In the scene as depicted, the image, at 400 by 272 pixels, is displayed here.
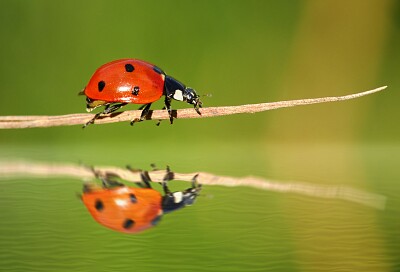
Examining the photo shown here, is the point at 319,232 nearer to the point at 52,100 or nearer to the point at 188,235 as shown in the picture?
the point at 188,235

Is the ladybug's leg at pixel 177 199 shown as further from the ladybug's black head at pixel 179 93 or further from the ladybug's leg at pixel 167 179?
the ladybug's black head at pixel 179 93

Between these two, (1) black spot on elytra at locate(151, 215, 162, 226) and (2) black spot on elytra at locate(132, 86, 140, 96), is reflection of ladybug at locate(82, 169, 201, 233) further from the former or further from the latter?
(2) black spot on elytra at locate(132, 86, 140, 96)

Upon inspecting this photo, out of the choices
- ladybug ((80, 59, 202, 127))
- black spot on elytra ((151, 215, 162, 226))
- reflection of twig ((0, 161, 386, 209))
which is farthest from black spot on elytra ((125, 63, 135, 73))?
black spot on elytra ((151, 215, 162, 226))

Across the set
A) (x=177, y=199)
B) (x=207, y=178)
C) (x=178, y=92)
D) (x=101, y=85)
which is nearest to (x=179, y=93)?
(x=178, y=92)

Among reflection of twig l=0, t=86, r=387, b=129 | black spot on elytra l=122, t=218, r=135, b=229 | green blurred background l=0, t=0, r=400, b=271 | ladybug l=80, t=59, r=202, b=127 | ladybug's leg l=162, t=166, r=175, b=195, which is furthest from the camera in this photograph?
green blurred background l=0, t=0, r=400, b=271

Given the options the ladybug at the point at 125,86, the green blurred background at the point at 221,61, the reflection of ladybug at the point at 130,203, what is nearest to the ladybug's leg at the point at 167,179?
the reflection of ladybug at the point at 130,203

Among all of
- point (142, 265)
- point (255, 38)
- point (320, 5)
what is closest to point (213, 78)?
point (255, 38)
